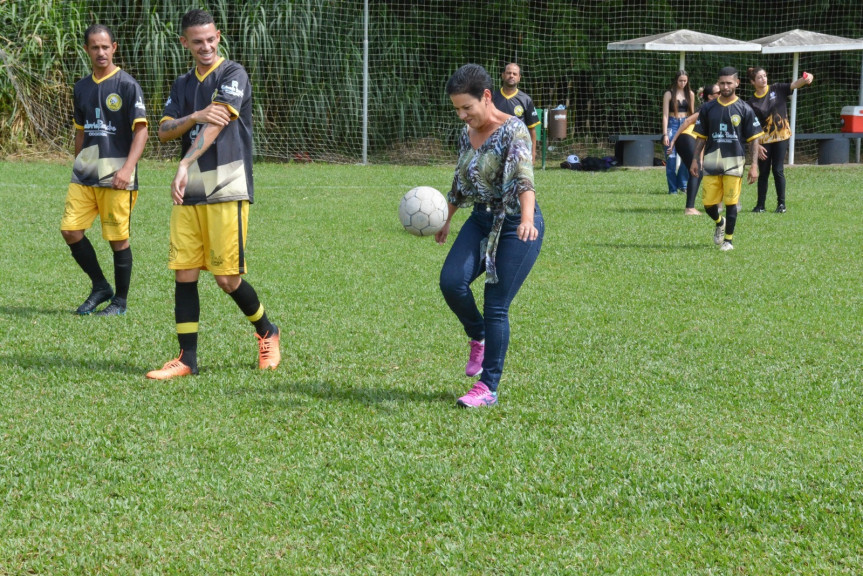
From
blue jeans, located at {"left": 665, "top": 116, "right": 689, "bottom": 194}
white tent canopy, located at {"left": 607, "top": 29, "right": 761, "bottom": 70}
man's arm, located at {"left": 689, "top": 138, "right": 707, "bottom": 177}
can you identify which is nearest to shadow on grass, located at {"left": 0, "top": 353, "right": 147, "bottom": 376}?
man's arm, located at {"left": 689, "top": 138, "right": 707, "bottom": 177}

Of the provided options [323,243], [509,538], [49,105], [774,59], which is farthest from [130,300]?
[774,59]

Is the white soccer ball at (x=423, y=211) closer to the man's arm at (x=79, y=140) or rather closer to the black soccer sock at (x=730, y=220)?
the black soccer sock at (x=730, y=220)

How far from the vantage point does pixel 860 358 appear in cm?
567

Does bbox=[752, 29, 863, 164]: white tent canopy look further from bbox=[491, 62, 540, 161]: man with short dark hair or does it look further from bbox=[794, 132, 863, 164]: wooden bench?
bbox=[491, 62, 540, 161]: man with short dark hair

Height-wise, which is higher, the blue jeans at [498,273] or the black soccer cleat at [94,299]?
the blue jeans at [498,273]

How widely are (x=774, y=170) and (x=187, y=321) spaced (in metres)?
9.82

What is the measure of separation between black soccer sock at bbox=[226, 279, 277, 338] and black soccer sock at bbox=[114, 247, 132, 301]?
1.82m

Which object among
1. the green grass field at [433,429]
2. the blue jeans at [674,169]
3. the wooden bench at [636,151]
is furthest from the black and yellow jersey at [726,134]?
the wooden bench at [636,151]

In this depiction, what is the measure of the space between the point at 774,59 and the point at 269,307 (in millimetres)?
20031

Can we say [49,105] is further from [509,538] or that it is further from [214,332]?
[509,538]

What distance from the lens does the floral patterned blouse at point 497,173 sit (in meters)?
4.55

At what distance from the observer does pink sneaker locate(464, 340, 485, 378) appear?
16.9ft

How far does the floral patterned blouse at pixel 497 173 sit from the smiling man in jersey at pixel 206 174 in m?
1.25

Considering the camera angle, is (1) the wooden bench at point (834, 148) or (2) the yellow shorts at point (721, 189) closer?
(2) the yellow shorts at point (721, 189)
